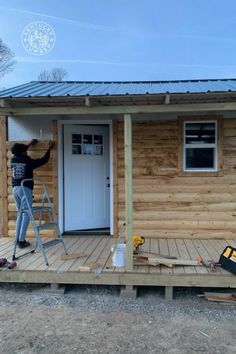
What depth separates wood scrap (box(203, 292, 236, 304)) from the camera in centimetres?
375

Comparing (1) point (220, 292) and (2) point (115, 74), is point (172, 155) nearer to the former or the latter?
(1) point (220, 292)

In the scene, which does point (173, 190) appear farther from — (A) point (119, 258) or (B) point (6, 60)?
(B) point (6, 60)

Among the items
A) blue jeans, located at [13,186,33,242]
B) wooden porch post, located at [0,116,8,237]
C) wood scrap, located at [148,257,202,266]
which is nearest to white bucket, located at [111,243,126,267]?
wood scrap, located at [148,257,202,266]

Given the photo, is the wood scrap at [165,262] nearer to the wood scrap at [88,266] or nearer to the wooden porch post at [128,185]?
the wooden porch post at [128,185]

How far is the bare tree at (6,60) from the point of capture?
18109 mm

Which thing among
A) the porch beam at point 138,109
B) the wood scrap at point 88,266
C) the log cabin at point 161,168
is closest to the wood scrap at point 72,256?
the wood scrap at point 88,266

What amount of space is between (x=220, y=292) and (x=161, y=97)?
2.49m

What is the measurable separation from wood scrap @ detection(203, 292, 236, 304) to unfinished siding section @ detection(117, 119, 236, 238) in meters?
1.81

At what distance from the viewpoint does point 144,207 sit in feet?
18.7

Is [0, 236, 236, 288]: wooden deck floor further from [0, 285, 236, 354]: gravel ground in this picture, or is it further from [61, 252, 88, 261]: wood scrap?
[0, 285, 236, 354]: gravel ground

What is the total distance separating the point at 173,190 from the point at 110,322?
284cm

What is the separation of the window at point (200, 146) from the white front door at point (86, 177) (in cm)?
154

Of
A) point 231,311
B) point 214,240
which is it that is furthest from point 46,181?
point 231,311

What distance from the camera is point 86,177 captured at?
6098mm
